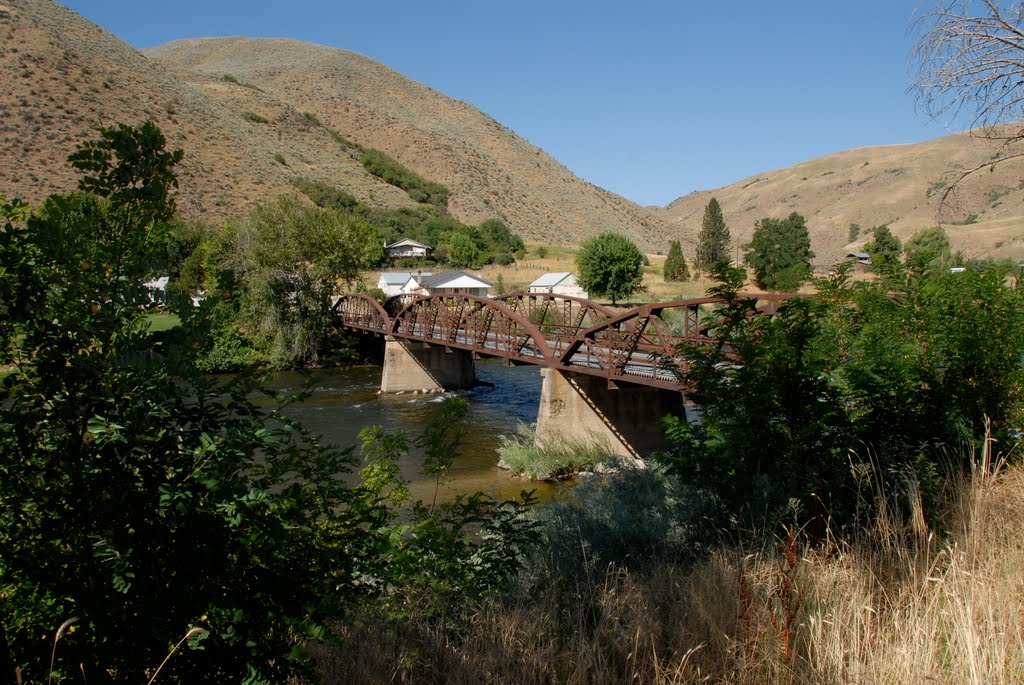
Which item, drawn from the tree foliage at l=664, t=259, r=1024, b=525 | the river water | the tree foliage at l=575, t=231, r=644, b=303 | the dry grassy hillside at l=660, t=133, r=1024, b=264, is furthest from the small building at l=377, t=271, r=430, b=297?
the dry grassy hillside at l=660, t=133, r=1024, b=264

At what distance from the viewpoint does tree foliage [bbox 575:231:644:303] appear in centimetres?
5559

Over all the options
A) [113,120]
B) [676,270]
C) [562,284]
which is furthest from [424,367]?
[113,120]

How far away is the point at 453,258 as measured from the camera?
7075 centimetres

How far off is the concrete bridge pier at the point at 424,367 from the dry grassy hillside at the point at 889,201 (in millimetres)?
64632

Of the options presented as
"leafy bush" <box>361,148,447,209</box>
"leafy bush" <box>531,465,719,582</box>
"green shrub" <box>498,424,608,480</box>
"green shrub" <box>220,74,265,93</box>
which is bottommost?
"green shrub" <box>498,424,608,480</box>

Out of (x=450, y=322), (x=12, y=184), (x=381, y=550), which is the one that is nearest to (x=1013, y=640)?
(x=381, y=550)

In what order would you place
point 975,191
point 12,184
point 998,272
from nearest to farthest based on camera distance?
point 998,272 < point 12,184 < point 975,191

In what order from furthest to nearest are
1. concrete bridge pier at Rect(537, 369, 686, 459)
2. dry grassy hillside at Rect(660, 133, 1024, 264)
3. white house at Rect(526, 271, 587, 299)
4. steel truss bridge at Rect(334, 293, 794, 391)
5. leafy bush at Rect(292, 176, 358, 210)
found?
dry grassy hillside at Rect(660, 133, 1024, 264) < leafy bush at Rect(292, 176, 358, 210) < white house at Rect(526, 271, 587, 299) < concrete bridge pier at Rect(537, 369, 686, 459) < steel truss bridge at Rect(334, 293, 794, 391)

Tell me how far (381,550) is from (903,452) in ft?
14.2

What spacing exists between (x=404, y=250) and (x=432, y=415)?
47417mm

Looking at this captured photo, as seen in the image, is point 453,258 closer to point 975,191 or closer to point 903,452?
point 903,452

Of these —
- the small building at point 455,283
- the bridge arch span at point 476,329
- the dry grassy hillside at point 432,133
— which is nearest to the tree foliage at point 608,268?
the small building at point 455,283

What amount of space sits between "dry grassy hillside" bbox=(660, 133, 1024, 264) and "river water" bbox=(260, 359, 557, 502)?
6433 centimetres

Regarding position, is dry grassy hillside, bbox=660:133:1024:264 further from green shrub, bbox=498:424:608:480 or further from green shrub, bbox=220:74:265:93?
green shrub, bbox=220:74:265:93
